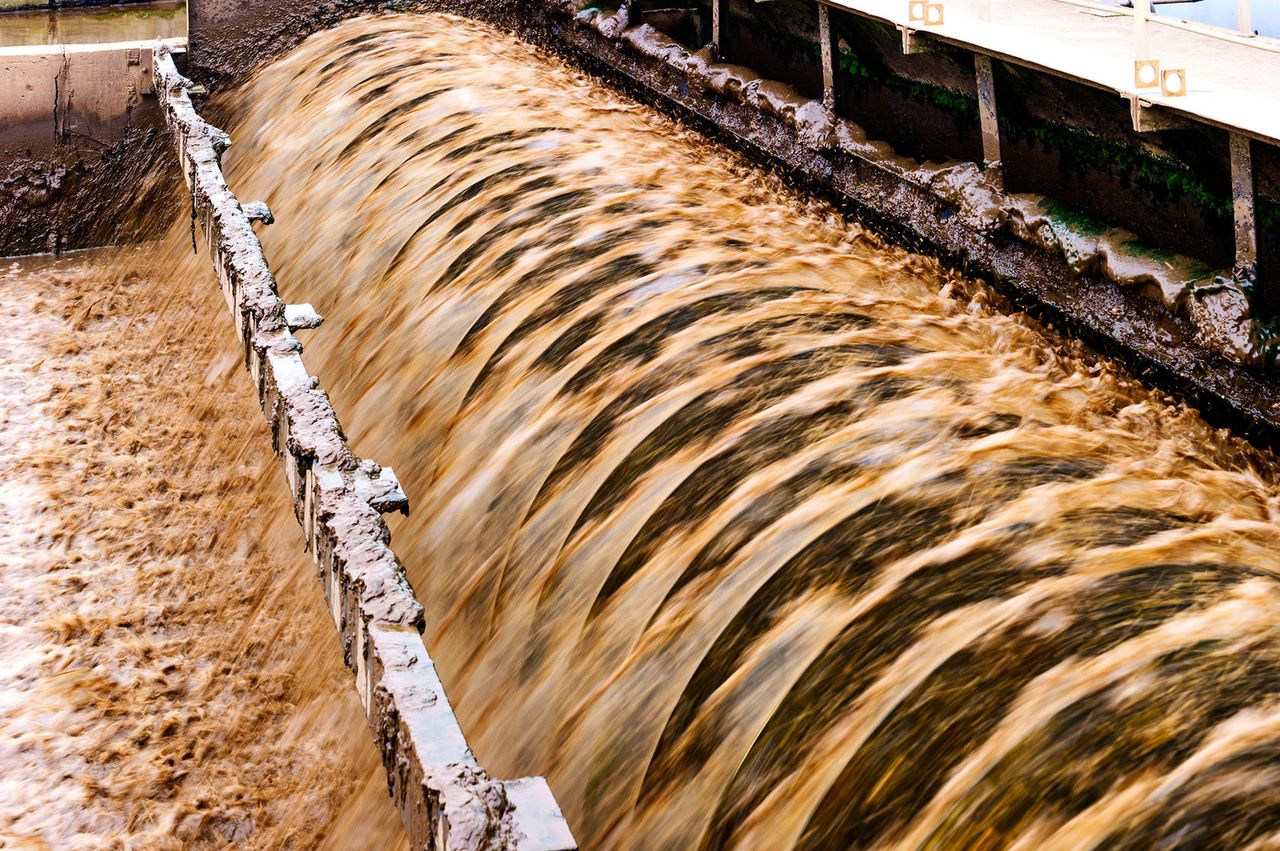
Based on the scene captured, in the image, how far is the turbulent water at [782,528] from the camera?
2.61 m

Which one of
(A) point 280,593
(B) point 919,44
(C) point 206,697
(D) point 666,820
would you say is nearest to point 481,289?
(A) point 280,593

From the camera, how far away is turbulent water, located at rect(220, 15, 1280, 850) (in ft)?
8.57

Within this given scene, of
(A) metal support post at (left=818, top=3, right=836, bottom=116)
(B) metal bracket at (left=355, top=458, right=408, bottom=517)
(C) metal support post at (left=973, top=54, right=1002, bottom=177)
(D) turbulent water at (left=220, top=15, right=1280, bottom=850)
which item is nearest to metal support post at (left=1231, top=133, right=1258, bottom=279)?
(D) turbulent water at (left=220, top=15, right=1280, bottom=850)

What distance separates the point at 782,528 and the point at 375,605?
1.12 m

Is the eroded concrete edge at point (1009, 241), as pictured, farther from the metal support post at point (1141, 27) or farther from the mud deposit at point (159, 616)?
the mud deposit at point (159, 616)

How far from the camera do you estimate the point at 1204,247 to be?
17.0 feet

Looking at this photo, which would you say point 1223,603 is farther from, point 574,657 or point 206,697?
point 206,697

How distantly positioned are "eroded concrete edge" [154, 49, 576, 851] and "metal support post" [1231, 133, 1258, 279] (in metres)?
3.14

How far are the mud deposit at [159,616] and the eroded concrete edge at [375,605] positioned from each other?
67cm

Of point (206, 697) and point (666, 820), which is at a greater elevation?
point (666, 820)

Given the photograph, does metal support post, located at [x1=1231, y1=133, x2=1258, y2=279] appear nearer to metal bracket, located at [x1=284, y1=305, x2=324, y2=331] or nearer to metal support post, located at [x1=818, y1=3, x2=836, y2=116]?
metal support post, located at [x1=818, y1=3, x2=836, y2=116]

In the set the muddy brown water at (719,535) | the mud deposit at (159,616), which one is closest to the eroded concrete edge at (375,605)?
the muddy brown water at (719,535)

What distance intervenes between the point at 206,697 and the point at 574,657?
194 cm

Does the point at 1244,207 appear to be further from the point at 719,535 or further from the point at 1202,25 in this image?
the point at 719,535
